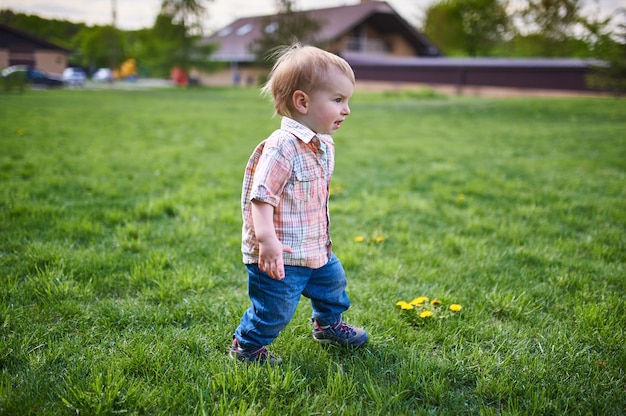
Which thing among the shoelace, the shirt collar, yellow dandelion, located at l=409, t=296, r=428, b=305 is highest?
the shirt collar

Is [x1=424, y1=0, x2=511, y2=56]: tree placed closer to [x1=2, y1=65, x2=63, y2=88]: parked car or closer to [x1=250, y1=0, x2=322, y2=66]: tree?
[x1=250, y1=0, x2=322, y2=66]: tree

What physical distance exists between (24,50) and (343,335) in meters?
16.5

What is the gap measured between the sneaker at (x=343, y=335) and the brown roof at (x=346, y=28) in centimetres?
3148

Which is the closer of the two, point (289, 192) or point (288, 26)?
point (289, 192)

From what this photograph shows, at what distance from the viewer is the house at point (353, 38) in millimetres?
35594

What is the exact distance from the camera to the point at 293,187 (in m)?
1.91

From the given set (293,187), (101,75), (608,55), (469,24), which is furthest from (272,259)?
(101,75)

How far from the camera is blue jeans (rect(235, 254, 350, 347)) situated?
1.94 metres

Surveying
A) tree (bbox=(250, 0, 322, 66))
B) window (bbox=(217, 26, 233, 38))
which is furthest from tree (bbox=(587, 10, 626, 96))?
window (bbox=(217, 26, 233, 38))

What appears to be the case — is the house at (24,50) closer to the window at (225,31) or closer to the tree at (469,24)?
the window at (225,31)

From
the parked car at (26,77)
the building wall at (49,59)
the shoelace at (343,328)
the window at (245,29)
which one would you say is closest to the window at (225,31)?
the window at (245,29)

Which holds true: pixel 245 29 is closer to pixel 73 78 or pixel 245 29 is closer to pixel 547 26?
pixel 73 78

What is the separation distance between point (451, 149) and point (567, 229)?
4.35m

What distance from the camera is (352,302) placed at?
2732 millimetres
